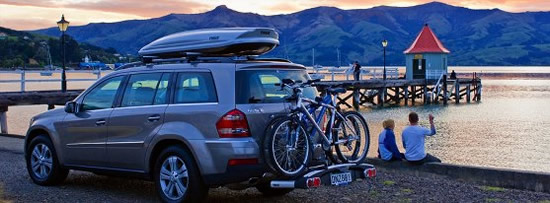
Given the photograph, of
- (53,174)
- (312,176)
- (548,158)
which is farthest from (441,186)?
(548,158)

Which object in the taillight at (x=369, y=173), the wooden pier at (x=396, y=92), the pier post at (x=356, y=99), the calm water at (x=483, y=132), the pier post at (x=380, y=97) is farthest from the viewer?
the pier post at (x=380, y=97)

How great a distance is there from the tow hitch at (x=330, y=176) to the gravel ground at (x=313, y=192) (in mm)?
819

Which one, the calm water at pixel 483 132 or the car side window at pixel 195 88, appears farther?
the calm water at pixel 483 132

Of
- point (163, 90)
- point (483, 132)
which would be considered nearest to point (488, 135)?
point (483, 132)

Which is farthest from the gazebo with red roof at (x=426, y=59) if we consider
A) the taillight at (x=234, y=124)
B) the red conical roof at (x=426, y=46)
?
the taillight at (x=234, y=124)

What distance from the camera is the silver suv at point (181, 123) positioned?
7.65 m

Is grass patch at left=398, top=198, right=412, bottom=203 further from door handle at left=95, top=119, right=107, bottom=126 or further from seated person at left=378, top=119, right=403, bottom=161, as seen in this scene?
door handle at left=95, top=119, right=107, bottom=126

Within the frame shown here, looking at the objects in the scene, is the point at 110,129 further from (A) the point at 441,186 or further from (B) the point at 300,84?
(A) the point at 441,186

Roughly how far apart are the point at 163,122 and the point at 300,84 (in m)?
1.57

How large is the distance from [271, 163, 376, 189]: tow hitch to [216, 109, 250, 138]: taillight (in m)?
0.62

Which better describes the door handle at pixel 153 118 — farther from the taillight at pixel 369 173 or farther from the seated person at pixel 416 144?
the seated person at pixel 416 144

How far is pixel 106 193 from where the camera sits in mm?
9539

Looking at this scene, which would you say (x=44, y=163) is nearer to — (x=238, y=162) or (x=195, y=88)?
(x=195, y=88)

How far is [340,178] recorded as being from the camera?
26.1ft
